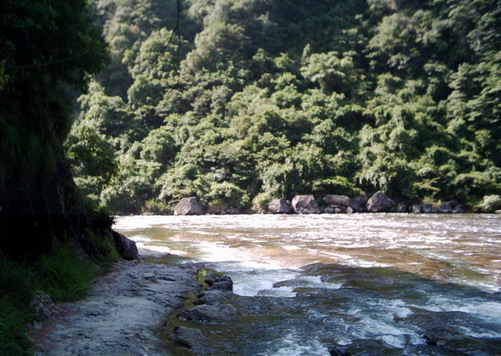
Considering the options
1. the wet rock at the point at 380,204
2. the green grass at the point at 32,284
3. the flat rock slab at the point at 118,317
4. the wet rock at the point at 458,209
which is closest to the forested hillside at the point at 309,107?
the wet rock at the point at 458,209

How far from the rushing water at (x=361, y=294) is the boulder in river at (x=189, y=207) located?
20.4m

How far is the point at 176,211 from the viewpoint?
36406 mm

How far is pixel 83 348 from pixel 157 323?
4.39 feet

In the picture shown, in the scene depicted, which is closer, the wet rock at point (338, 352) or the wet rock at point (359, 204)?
the wet rock at point (338, 352)

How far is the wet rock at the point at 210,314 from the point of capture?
5762 millimetres

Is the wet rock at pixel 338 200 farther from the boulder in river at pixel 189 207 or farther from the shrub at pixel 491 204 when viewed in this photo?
the boulder in river at pixel 189 207

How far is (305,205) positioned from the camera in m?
33.7

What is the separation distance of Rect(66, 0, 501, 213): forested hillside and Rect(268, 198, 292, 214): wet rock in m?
1.06

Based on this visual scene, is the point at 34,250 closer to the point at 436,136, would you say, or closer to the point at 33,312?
the point at 33,312

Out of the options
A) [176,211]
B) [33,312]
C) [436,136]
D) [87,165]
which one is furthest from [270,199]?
[33,312]

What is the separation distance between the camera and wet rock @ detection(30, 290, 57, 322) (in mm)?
4906

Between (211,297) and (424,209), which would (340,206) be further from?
(211,297)

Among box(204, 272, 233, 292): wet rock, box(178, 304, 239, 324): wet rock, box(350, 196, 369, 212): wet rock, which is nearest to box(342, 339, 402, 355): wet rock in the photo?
box(178, 304, 239, 324): wet rock

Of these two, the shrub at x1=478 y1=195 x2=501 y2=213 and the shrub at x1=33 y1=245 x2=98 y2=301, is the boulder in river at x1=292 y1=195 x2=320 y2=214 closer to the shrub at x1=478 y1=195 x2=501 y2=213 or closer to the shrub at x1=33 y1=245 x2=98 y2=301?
the shrub at x1=478 y1=195 x2=501 y2=213
